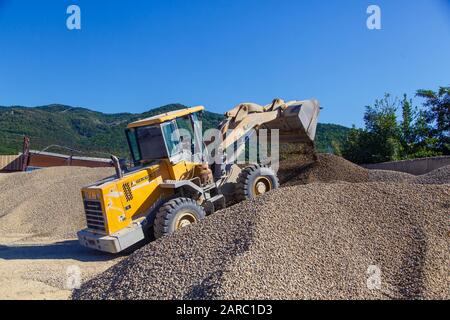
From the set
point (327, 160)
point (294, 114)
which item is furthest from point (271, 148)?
point (327, 160)

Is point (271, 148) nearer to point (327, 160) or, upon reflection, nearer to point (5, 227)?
point (327, 160)

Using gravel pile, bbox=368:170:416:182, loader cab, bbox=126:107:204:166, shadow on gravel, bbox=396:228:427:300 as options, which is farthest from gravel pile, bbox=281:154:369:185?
shadow on gravel, bbox=396:228:427:300

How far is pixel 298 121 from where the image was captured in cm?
906

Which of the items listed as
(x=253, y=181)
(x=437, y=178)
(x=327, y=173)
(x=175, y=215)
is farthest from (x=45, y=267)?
(x=437, y=178)

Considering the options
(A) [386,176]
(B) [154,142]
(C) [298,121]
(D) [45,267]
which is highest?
(C) [298,121]

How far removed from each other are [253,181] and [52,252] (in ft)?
13.6

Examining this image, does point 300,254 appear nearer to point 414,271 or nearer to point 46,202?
point 414,271

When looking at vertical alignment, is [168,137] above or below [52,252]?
above

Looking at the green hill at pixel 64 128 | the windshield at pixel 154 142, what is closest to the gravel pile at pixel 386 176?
the windshield at pixel 154 142

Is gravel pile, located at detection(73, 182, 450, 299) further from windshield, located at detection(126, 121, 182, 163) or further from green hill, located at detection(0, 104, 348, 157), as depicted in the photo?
green hill, located at detection(0, 104, 348, 157)

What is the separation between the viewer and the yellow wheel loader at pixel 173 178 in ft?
22.4

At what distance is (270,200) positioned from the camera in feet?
20.0

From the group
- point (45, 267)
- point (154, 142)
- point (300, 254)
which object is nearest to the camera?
point (300, 254)

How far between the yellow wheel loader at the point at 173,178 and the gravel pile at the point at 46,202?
351 centimetres
